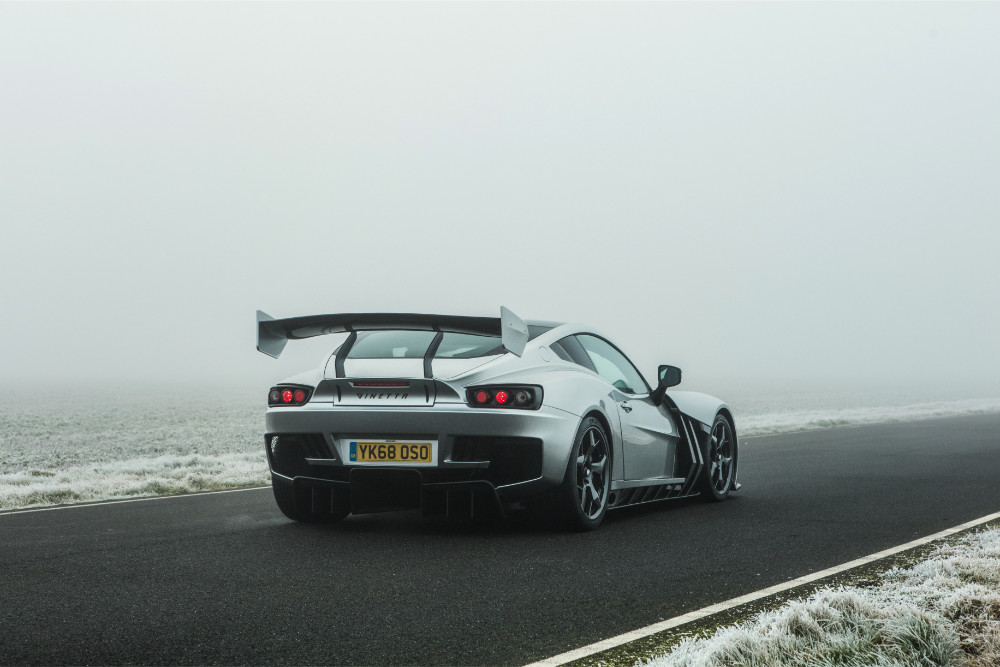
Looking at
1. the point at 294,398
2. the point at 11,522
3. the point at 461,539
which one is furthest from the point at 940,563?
the point at 11,522

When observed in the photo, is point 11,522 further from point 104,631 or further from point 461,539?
point 104,631

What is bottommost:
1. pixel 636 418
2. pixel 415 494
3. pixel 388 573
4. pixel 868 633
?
pixel 388 573

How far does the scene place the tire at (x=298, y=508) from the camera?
7.35m

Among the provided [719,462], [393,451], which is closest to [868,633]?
[393,451]

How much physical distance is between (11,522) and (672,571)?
16.7 ft

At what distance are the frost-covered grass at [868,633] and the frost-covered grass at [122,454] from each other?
7597 mm

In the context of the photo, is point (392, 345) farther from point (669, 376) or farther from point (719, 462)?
point (719, 462)

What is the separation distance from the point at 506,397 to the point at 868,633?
3.08m

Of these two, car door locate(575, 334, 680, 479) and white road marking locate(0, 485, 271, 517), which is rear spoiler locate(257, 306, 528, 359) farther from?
white road marking locate(0, 485, 271, 517)

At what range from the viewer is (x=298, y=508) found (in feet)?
24.5

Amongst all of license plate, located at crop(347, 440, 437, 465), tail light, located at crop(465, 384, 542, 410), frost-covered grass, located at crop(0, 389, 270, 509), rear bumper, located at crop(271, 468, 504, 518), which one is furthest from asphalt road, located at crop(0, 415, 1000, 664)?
frost-covered grass, located at crop(0, 389, 270, 509)

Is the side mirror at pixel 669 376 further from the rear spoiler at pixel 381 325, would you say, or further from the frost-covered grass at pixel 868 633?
the frost-covered grass at pixel 868 633

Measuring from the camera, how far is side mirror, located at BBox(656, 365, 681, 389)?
8109 mm

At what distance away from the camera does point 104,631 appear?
4332 mm
